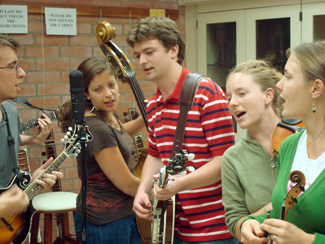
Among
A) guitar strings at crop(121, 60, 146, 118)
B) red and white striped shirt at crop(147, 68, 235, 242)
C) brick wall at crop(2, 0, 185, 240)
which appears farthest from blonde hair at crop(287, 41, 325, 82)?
brick wall at crop(2, 0, 185, 240)

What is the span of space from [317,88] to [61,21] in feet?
8.77

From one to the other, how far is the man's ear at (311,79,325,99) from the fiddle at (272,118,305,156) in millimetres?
248

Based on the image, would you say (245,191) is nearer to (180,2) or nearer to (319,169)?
(319,169)

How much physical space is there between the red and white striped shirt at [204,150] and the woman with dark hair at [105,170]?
1.27ft

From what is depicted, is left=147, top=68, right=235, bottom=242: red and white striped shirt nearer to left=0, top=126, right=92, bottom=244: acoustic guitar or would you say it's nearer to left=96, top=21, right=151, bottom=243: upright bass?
left=0, top=126, right=92, bottom=244: acoustic guitar

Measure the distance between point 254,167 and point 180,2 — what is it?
276 cm

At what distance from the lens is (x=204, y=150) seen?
1.65m

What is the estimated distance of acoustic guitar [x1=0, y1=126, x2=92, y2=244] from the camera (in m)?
1.86

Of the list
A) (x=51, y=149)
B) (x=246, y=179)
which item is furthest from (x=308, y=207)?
(x=51, y=149)

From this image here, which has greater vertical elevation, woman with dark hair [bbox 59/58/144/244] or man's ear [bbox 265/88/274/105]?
man's ear [bbox 265/88/274/105]

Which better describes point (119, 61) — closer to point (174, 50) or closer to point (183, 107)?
point (174, 50)

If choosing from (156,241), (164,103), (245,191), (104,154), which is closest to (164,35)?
(164,103)

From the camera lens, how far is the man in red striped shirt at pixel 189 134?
1612 mm

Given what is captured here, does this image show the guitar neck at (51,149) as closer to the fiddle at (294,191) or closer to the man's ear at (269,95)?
the man's ear at (269,95)
